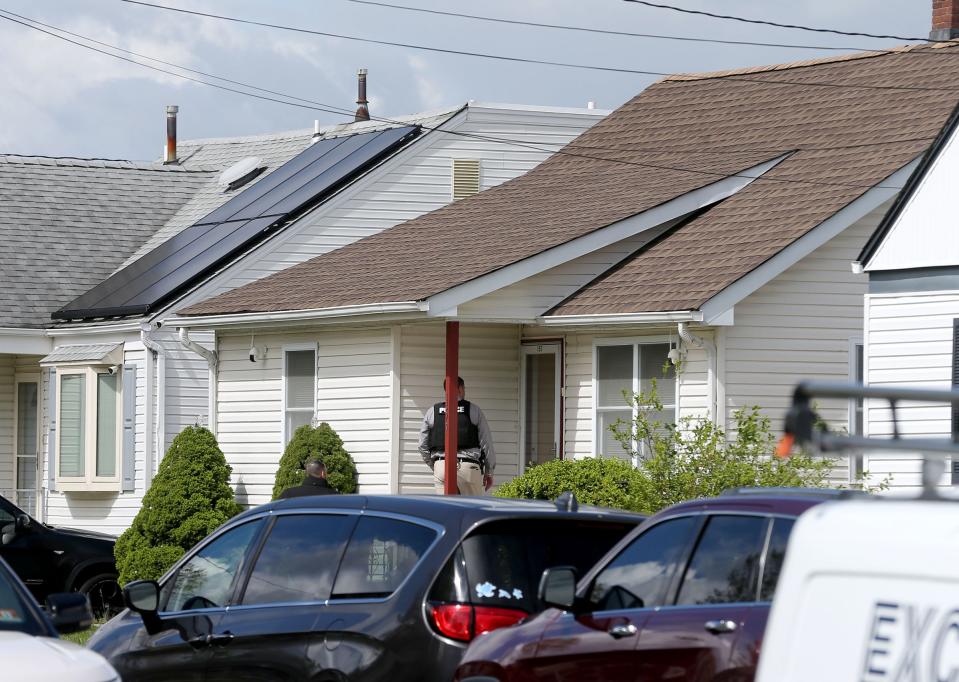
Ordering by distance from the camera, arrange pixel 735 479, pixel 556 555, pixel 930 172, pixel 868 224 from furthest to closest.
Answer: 1. pixel 868 224
2. pixel 930 172
3. pixel 735 479
4. pixel 556 555

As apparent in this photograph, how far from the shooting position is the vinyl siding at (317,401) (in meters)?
20.0

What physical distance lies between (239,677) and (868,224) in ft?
38.9

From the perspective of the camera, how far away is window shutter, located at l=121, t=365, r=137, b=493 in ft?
78.5

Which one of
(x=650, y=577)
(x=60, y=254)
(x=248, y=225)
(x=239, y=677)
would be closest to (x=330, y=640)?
(x=239, y=677)

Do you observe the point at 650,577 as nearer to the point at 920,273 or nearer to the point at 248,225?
the point at 920,273

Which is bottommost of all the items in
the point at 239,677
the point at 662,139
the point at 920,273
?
the point at 239,677

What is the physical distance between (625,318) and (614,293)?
82 cm

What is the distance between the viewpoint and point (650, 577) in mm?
7340

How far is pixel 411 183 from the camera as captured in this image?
25062 mm

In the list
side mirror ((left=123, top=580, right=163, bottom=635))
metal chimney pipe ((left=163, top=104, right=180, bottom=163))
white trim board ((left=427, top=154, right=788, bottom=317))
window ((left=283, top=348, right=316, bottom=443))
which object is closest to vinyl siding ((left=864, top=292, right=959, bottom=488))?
white trim board ((left=427, top=154, right=788, bottom=317))

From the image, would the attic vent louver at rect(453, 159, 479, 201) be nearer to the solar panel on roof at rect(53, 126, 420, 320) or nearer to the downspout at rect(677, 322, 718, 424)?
the solar panel on roof at rect(53, 126, 420, 320)

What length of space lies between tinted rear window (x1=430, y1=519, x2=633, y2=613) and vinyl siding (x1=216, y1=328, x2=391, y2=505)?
11385mm

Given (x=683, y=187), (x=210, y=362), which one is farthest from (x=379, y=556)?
(x=210, y=362)

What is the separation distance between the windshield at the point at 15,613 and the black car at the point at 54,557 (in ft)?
35.9
